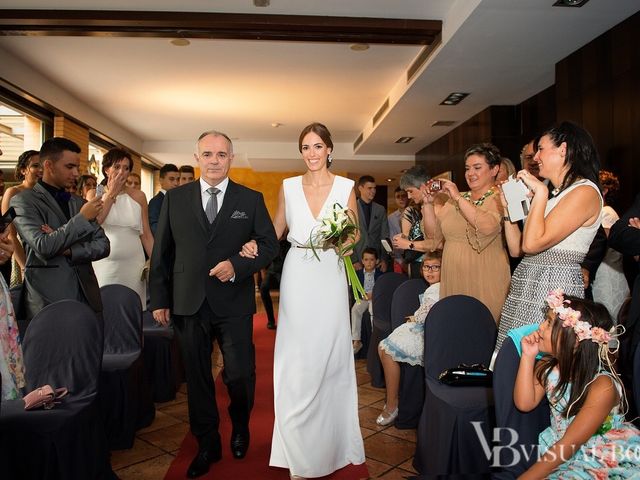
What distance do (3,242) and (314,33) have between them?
14.9 ft

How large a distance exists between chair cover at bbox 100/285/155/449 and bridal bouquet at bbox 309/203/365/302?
1.50 m

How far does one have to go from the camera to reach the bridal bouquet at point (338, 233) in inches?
113

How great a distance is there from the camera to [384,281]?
190 inches

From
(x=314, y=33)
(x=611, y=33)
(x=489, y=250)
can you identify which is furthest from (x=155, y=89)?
(x=489, y=250)

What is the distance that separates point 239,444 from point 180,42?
199 inches

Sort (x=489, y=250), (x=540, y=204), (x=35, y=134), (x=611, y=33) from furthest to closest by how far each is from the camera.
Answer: (x=35, y=134) → (x=611, y=33) → (x=489, y=250) → (x=540, y=204)

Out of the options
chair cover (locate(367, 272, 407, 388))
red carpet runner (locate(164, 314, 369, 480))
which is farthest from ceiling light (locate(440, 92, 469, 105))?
red carpet runner (locate(164, 314, 369, 480))

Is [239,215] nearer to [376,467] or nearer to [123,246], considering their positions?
[376,467]

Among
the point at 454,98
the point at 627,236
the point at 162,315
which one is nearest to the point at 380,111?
the point at 454,98

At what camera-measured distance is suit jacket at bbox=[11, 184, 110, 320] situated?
304 centimetres

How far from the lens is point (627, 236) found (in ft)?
10.2

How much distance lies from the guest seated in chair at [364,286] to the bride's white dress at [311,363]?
3096 mm

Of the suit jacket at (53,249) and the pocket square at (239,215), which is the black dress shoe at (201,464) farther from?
the pocket square at (239,215)

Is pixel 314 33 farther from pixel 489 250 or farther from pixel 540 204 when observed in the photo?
pixel 540 204
